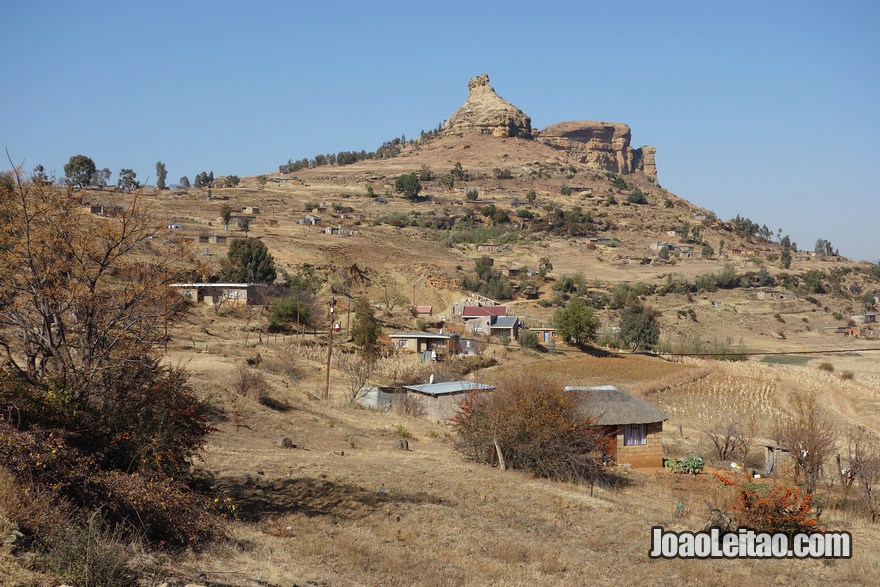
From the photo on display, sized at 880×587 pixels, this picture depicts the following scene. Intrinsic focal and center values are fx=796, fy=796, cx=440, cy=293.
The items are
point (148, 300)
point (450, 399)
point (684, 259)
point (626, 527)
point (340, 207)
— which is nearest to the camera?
point (148, 300)

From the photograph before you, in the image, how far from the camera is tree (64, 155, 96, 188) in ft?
390

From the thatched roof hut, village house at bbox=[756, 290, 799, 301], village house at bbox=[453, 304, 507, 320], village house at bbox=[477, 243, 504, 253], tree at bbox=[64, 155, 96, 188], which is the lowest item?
the thatched roof hut

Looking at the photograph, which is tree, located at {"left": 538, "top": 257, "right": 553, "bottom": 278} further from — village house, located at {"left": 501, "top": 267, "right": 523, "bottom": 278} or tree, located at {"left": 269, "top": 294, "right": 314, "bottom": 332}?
tree, located at {"left": 269, "top": 294, "right": 314, "bottom": 332}

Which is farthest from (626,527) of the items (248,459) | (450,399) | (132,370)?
(450,399)

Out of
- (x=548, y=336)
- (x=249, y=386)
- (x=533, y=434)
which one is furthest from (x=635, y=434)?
(x=548, y=336)

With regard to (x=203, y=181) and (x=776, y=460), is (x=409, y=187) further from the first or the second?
(x=776, y=460)

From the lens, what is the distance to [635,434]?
3028 centimetres

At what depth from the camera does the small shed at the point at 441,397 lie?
3562 cm

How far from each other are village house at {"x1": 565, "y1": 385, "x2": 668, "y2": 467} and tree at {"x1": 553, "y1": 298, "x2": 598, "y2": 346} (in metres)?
32.8

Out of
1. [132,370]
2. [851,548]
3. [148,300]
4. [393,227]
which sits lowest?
[851,548]

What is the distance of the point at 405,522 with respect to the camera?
645 inches

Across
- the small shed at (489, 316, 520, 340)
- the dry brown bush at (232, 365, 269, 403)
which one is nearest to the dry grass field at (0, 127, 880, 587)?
the dry brown bush at (232, 365, 269, 403)

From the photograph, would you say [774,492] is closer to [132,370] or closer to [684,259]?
[132,370]

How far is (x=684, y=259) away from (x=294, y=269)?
5751 centimetres
